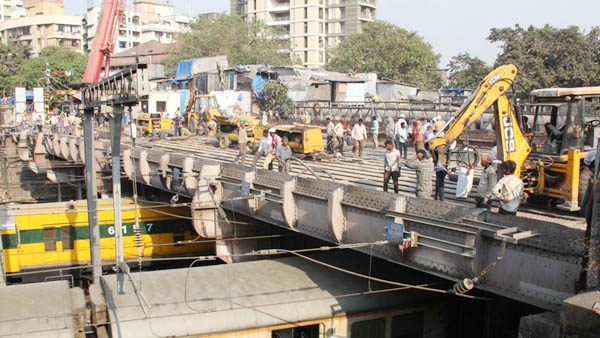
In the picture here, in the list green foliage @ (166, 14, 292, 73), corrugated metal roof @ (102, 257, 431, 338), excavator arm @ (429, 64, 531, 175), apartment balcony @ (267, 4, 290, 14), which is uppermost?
apartment balcony @ (267, 4, 290, 14)

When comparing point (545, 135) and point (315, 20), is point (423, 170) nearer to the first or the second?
point (545, 135)

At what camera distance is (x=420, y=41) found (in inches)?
2955

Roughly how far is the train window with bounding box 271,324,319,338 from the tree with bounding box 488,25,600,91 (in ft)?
123

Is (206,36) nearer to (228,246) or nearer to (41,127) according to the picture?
(41,127)

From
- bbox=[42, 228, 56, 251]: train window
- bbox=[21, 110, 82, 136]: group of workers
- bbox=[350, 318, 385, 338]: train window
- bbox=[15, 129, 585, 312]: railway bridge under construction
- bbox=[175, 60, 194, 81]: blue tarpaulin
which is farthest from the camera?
bbox=[175, 60, 194, 81]: blue tarpaulin

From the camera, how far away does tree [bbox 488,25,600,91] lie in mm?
44469

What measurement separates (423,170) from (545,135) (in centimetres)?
333

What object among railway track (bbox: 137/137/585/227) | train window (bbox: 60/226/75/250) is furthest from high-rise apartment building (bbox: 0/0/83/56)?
train window (bbox: 60/226/75/250)

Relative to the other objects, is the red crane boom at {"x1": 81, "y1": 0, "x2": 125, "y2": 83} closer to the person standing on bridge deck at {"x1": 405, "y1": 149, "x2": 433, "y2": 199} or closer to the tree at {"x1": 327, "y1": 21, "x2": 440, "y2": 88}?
the person standing on bridge deck at {"x1": 405, "y1": 149, "x2": 433, "y2": 199}

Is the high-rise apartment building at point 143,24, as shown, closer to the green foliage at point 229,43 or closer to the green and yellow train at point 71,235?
the green foliage at point 229,43

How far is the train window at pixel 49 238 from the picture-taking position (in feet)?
66.3

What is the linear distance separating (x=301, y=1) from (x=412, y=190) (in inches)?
3592

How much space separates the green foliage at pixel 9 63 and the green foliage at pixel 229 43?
23.5 m

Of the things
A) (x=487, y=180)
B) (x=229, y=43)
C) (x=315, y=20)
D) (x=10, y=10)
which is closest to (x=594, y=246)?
(x=487, y=180)
